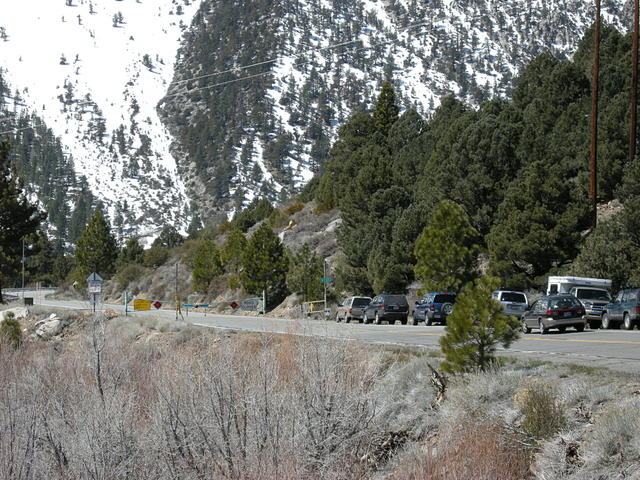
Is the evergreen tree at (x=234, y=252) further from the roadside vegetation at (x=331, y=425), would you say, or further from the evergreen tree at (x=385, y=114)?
the roadside vegetation at (x=331, y=425)

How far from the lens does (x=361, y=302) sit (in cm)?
4447

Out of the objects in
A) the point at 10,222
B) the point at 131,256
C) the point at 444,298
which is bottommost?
the point at 444,298

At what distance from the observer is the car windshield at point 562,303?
29.1 meters

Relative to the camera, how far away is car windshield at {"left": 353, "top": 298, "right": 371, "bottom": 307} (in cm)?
4422

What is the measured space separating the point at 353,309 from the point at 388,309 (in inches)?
109

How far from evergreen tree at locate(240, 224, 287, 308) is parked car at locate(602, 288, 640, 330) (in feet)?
108

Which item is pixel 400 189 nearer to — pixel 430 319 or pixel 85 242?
pixel 430 319

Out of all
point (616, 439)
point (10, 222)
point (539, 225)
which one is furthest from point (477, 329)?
point (10, 222)

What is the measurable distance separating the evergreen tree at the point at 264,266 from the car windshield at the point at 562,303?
33.8 meters

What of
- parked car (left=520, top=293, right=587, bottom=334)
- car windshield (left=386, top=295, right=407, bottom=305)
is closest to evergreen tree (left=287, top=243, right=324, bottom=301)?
car windshield (left=386, top=295, right=407, bottom=305)

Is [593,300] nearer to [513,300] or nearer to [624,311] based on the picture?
[513,300]

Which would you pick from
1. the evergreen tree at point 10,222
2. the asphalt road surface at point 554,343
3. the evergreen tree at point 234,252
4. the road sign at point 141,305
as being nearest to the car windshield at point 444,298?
the asphalt road surface at point 554,343

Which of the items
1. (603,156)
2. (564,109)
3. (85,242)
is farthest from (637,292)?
(85,242)

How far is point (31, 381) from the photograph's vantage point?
1912cm
